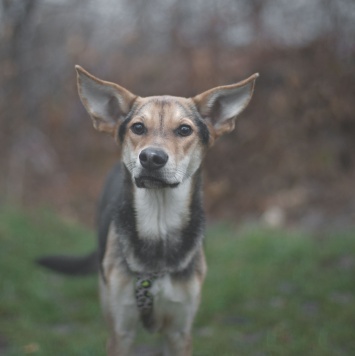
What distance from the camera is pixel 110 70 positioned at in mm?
9336

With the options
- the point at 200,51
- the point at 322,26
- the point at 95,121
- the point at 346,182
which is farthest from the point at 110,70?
the point at 95,121

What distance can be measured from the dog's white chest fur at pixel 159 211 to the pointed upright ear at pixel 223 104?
0.46m

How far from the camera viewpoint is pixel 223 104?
362cm

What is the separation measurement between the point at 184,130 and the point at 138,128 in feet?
0.89

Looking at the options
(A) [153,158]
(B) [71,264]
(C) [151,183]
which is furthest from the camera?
(B) [71,264]

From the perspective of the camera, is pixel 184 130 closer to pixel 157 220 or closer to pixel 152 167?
pixel 152 167

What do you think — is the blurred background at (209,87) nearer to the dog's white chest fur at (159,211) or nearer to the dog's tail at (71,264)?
the dog's tail at (71,264)

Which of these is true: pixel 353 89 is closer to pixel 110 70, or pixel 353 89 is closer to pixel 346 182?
pixel 346 182

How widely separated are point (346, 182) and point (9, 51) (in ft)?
17.0

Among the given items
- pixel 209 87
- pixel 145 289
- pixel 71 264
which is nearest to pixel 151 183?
pixel 145 289

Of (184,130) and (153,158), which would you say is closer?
(153,158)

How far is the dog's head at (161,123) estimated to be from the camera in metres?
3.12

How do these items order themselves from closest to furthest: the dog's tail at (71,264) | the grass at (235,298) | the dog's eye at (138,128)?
the dog's eye at (138,128) < the grass at (235,298) < the dog's tail at (71,264)

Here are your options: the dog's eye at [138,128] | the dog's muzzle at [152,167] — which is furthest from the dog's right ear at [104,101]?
the dog's muzzle at [152,167]
